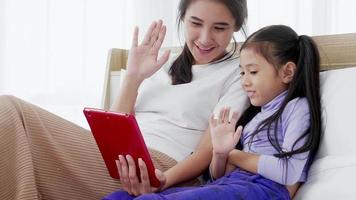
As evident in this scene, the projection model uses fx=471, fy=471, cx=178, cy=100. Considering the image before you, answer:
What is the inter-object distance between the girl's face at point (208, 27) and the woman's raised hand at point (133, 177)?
1.19 feet

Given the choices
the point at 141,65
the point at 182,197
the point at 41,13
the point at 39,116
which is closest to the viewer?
the point at 182,197

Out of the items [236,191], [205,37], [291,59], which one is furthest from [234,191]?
[205,37]

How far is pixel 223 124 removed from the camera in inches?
34.6

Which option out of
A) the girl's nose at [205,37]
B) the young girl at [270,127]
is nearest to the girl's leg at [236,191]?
the young girl at [270,127]

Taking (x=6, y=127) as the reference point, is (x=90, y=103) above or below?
below

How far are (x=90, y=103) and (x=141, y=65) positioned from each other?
0.76 m

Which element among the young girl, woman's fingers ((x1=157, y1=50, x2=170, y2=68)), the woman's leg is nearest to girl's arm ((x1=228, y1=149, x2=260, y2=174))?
the young girl

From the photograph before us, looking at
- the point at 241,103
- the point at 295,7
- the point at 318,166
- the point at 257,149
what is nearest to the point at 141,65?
the point at 241,103

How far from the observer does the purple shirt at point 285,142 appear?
813 millimetres

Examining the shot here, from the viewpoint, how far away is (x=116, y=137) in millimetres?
865

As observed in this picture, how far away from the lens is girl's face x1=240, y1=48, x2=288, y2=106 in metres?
0.94

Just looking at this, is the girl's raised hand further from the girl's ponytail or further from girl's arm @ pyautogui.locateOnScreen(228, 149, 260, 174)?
the girl's ponytail

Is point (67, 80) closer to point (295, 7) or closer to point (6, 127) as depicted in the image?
point (295, 7)

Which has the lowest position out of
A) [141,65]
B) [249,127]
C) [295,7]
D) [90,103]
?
[90,103]
